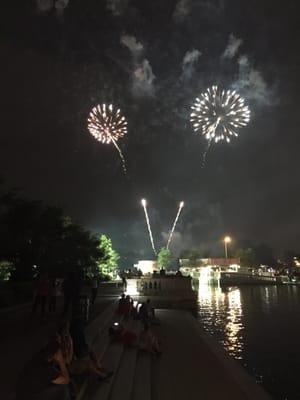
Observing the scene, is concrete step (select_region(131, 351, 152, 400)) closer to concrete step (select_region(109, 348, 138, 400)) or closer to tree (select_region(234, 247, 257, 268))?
concrete step (select_region(109, 348, 138, 400))

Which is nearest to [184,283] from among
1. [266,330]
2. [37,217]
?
[266,330]

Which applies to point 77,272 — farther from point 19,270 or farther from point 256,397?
point 19,270

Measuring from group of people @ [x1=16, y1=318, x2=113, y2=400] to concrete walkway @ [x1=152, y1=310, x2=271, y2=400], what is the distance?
290 cm

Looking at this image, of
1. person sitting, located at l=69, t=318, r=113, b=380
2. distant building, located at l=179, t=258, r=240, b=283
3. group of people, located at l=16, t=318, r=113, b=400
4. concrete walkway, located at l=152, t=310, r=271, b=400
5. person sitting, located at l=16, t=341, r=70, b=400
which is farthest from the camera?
distant building, located at l=179, t=258, r=240, b=283

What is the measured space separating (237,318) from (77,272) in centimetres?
2167

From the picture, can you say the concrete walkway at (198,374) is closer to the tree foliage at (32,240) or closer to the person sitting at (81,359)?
the person sitting at (81,359)

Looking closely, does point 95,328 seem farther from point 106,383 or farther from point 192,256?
point 192,256

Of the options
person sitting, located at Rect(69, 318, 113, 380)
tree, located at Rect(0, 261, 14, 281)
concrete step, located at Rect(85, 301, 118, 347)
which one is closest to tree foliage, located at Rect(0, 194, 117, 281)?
tree, located at Rect(0, 261, 14, 281)

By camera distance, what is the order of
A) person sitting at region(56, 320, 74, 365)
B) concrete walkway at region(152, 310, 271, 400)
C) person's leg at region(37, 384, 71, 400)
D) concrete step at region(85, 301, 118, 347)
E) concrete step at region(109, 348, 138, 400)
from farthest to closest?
1. concrete step at region(85, 301, 118, 347)
2. concrete walkway at region(152, 310, 271, 400)
3. concrete step at region(109, 348, 138, 400)
4. person sitting at region(56, 320, 74, 365)
5. person's leg at region(37, 384, 71, 400)

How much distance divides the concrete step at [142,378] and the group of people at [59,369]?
1.21 meters

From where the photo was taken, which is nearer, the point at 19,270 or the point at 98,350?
the point at 98,350

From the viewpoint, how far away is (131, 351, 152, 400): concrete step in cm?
990

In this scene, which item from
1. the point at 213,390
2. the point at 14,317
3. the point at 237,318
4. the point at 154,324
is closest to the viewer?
the point at 213,390

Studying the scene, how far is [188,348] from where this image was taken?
691 inches
